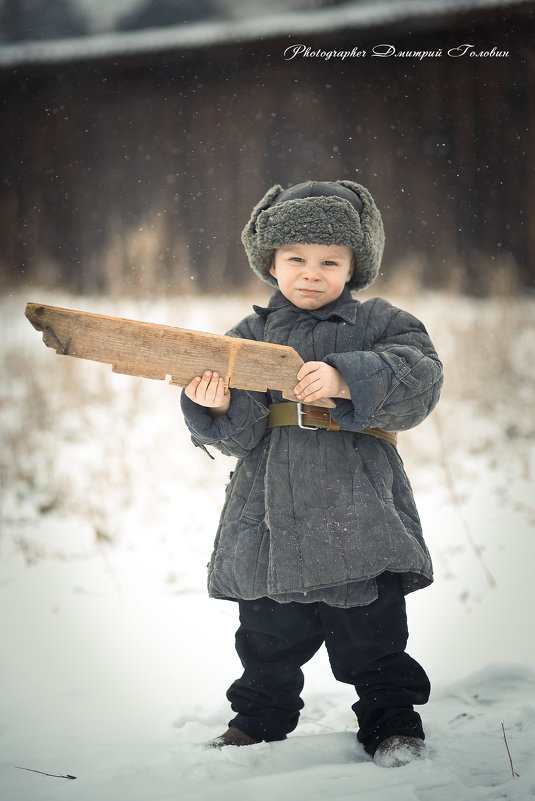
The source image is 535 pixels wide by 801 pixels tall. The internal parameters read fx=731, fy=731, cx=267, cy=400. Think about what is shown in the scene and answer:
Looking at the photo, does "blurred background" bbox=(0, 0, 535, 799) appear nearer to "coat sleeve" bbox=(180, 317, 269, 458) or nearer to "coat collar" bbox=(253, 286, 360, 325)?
"coat sleeve" bbox=(180, 317, 269, 458)

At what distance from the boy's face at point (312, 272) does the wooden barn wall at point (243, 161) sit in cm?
136

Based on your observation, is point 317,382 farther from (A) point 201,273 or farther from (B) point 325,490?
(A) point 201,273

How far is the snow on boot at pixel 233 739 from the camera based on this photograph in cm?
133

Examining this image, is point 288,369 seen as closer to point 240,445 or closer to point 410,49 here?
point 240,445

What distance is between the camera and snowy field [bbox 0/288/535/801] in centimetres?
123

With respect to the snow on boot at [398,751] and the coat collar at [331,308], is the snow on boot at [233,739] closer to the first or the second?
the snow on boot at [398,751]

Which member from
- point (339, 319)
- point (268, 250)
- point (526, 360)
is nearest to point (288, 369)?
point (339, 319)

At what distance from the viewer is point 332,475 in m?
1.31

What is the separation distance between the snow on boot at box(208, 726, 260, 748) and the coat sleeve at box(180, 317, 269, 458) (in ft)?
1.72

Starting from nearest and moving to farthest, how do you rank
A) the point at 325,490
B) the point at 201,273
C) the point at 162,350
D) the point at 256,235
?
the point at 162,350, the point at 325,490, the point at 256,235, the point at 201,273

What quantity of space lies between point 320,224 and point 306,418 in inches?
13.9

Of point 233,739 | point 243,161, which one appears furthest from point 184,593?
point 243,161

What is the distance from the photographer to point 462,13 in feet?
7.73

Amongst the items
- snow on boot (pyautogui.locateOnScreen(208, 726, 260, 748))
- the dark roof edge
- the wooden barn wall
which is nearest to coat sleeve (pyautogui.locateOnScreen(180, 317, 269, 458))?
snow on boot (pyautogui.locateOnScreen(208, 726, 260, 748))
